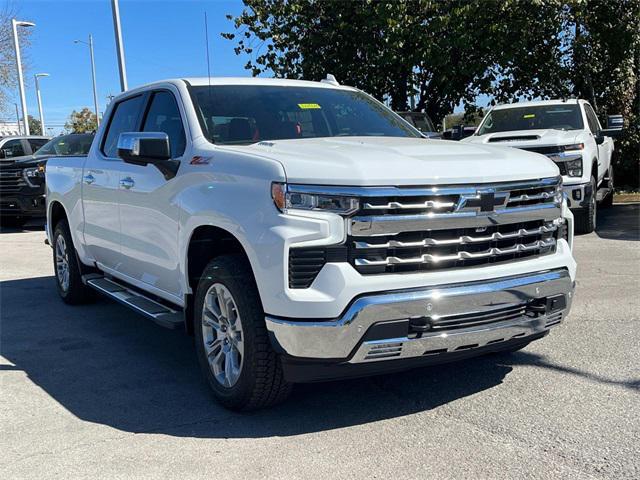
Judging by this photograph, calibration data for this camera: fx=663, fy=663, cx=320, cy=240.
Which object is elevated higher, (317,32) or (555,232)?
(317,32)

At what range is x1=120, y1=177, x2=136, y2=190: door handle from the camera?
490 centimetres

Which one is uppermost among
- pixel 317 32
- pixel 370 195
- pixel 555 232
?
pixel 317 32

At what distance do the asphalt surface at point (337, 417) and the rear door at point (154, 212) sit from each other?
66cm

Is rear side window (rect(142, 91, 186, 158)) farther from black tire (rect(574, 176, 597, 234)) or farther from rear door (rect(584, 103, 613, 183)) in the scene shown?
rear door (rect(584, 103, 613, 183))

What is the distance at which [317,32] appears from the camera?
17672 mm

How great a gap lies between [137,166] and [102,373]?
1507mm

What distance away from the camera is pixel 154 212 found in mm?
4527

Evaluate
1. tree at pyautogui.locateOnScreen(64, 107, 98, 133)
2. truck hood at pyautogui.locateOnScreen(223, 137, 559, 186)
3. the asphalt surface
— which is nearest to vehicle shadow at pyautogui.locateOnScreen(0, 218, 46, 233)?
the asphalt surface

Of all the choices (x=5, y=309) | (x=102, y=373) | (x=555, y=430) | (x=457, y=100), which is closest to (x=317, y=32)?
(x=457, y=100)

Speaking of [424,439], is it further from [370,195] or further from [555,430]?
[370,195]

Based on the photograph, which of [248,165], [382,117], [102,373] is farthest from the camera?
[382,117]

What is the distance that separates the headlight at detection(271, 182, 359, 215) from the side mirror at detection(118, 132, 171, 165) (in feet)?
3.83

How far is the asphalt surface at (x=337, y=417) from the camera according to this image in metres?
3.13

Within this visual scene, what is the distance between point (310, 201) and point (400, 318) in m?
0.73
